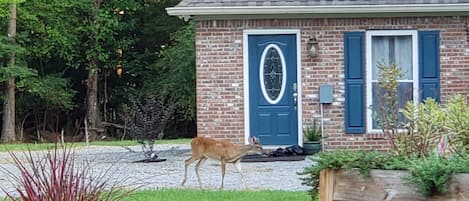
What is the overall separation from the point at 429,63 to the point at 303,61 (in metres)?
2.08

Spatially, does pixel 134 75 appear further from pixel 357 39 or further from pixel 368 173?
pixel 368 173

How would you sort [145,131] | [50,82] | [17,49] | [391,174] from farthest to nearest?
[50,82], [17,49], [145,131], [391,174]

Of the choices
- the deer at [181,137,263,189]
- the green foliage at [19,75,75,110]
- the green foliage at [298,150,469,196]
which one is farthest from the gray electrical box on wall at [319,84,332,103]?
the green foliage at [19,75,75,110]

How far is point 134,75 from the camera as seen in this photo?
90.7 feet

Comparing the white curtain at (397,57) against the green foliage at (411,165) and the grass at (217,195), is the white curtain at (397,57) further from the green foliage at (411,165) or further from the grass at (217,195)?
the green foliage at (411,165)

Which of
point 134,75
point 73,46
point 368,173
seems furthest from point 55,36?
point 368,173

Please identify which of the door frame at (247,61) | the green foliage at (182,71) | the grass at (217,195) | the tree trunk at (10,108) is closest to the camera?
the grass at (217,195)

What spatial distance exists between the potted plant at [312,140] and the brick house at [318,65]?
0.44 feet

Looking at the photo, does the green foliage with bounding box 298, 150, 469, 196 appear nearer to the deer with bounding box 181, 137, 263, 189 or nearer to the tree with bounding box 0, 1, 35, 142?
the deer with bounding box 181, 137, 263, 189

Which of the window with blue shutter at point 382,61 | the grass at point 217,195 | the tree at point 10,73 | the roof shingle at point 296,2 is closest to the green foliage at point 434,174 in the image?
the grass at point 217,195

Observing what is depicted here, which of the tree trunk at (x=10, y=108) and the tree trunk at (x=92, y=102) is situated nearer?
the tree trunk at (x=10, y=108)

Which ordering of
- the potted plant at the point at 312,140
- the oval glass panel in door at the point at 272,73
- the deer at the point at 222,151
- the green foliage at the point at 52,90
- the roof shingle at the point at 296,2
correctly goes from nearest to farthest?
the deer at the point at 222,151, the roof shingle at the point at 296,2, the potted plant at the point at 312,140, the oval glass panel in door at the point at 272,73, the green foliage at the point at 52,90

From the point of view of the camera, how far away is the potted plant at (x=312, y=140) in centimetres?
1345

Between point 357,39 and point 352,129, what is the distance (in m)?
1.50
